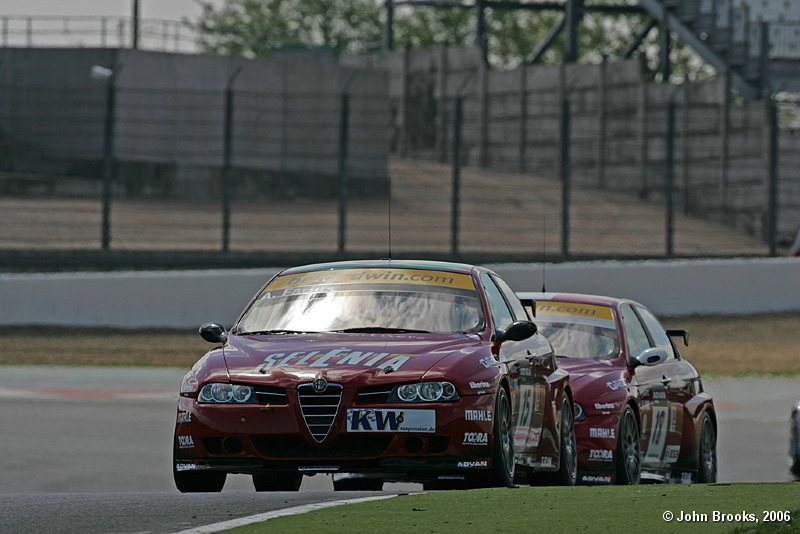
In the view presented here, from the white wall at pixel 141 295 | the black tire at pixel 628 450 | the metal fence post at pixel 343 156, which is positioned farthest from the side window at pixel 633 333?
the metal fence post at pixel 343 156

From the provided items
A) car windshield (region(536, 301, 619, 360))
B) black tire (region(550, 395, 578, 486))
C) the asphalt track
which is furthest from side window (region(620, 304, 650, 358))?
black tire (region(550, 395, 578, 486))

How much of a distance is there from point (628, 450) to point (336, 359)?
3.07 m

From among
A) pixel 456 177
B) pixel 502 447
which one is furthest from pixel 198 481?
pixel 456 177

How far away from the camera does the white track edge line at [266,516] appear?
654 centimetres

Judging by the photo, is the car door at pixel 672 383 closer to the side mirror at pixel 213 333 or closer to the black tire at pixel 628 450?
the black tire at pixel 628 450

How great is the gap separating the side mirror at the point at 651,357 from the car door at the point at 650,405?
0.30 ft

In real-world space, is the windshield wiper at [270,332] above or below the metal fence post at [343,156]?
below

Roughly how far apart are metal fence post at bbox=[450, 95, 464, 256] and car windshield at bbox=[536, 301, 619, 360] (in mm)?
12335

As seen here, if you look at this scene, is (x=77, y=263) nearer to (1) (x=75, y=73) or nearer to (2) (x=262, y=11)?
(1) (x=75, y=73)

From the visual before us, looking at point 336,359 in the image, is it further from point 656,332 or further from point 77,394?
point 77,394

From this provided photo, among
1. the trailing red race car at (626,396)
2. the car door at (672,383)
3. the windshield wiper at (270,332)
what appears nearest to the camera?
the windshield wiper at (270,332)

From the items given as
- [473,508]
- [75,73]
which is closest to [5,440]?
[473,508]

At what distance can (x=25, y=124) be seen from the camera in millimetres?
28109

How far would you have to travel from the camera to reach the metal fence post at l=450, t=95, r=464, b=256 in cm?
2423
